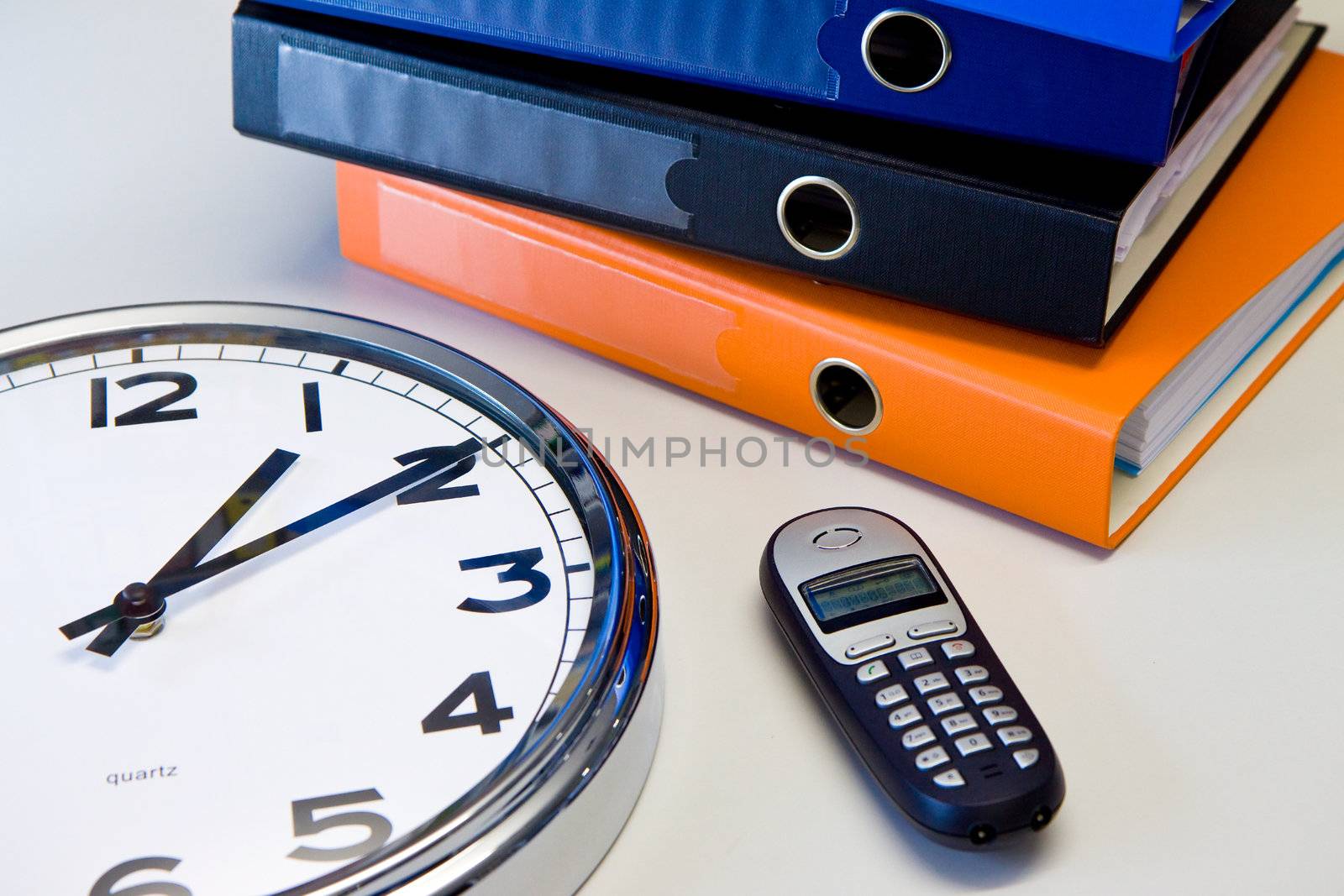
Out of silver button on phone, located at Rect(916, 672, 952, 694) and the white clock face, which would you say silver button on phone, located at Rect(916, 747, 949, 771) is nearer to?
silver button on phone, located at Rect(916, 672, 952, 694)

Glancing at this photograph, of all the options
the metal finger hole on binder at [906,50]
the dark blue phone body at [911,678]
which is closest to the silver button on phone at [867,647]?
the dark blue phone body at [911,678]

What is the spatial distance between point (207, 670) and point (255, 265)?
374 millimetres

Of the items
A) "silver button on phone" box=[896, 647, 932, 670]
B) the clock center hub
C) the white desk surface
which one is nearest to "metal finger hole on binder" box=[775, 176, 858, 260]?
the white desk surface

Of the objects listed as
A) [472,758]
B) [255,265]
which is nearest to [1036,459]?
[472,758]

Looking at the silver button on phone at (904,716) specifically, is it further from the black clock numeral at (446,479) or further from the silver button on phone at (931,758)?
the black clock numeral at (446,479)

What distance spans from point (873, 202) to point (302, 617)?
32 cm

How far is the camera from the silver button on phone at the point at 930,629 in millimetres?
542

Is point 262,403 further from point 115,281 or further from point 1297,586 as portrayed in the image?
point 1297,586

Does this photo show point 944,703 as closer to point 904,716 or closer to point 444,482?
point 904,716

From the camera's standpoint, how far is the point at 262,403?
0.63 m

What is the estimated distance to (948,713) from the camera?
0.51 m

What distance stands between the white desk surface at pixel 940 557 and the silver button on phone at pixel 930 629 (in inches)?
2.1

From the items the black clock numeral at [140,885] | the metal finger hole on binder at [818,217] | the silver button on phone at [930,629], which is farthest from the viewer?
the metal finger hole on binder at [818,217]

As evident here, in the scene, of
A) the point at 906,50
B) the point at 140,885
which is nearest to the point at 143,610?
the point at 140,885
